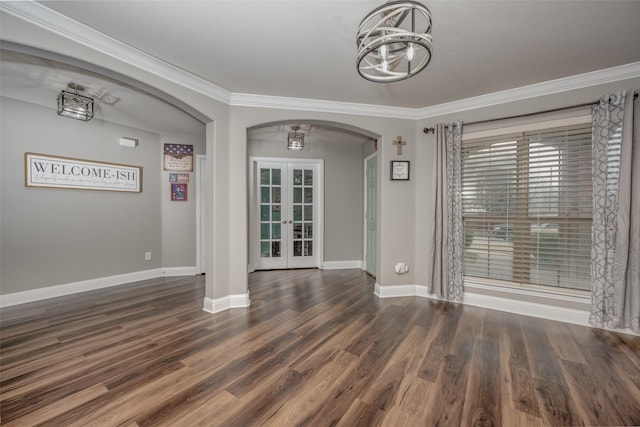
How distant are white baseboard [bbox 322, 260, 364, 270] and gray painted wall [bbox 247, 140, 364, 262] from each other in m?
0.06

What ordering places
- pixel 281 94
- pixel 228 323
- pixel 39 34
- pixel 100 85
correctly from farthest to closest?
1. pixel 281 94
2. pixel 100 85
3. pixel 228 323
4. pixel 39 34

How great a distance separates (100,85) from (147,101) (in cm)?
49

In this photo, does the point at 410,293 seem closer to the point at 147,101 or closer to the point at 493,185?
the point at 493,185

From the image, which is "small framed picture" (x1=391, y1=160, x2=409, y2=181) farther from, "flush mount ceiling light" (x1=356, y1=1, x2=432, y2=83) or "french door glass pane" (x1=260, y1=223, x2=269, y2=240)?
"french door glass pane" (x1=260, y1=223, x2=269, y2=240)

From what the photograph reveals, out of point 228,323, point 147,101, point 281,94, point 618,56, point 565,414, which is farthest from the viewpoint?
point 147,101

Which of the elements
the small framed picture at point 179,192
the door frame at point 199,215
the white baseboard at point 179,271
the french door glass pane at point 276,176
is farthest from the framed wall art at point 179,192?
the french door glass pane at point 276,176

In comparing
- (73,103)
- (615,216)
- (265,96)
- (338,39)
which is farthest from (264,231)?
(615,216)

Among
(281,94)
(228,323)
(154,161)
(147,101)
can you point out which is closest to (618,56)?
(281,94)

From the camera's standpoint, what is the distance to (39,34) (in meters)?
1.77

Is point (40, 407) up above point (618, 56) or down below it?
below

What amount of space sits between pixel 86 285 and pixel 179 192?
1915mm

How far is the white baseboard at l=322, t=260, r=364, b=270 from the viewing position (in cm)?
522

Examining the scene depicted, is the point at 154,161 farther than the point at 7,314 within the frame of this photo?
Yes

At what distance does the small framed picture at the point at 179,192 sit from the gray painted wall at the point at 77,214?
0.40ft
